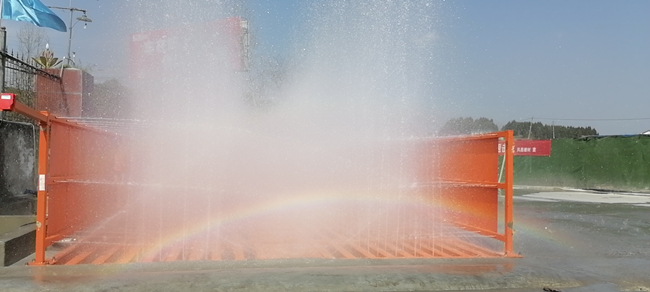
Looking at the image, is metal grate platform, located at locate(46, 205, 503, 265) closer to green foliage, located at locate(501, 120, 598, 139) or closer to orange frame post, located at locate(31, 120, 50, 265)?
orange frame post, located at locate(31, 120, 50, 265)

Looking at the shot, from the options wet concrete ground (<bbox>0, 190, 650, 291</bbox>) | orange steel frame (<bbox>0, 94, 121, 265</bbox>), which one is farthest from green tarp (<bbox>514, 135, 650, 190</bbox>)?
orange steel frame (<bbox>0, 94, 121, 265</bbox>)

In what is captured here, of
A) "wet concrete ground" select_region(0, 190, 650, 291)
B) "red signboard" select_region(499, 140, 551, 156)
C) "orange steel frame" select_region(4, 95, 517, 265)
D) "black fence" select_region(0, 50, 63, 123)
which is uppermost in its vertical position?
"black fence" select_region(0, 50, 63, 123)

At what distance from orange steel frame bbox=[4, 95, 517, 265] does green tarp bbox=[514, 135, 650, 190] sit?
50.0 ft

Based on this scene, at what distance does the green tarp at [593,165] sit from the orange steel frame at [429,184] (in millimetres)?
15255

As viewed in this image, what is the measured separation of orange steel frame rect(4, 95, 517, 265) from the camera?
17.6 ft

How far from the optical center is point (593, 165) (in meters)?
20.8

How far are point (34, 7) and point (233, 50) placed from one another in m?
3.61

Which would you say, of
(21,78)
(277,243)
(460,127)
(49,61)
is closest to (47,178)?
(277,243)

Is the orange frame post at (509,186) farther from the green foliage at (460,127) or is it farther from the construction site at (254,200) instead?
the green foliage at (460,127)

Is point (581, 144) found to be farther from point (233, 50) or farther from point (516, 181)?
point (233, 50)

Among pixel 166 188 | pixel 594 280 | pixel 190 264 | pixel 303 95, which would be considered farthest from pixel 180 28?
pixel 594 280

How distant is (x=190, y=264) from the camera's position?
5641 millimetres

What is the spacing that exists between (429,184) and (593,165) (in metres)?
16.2

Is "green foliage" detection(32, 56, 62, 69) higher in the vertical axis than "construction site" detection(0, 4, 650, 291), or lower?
higher
